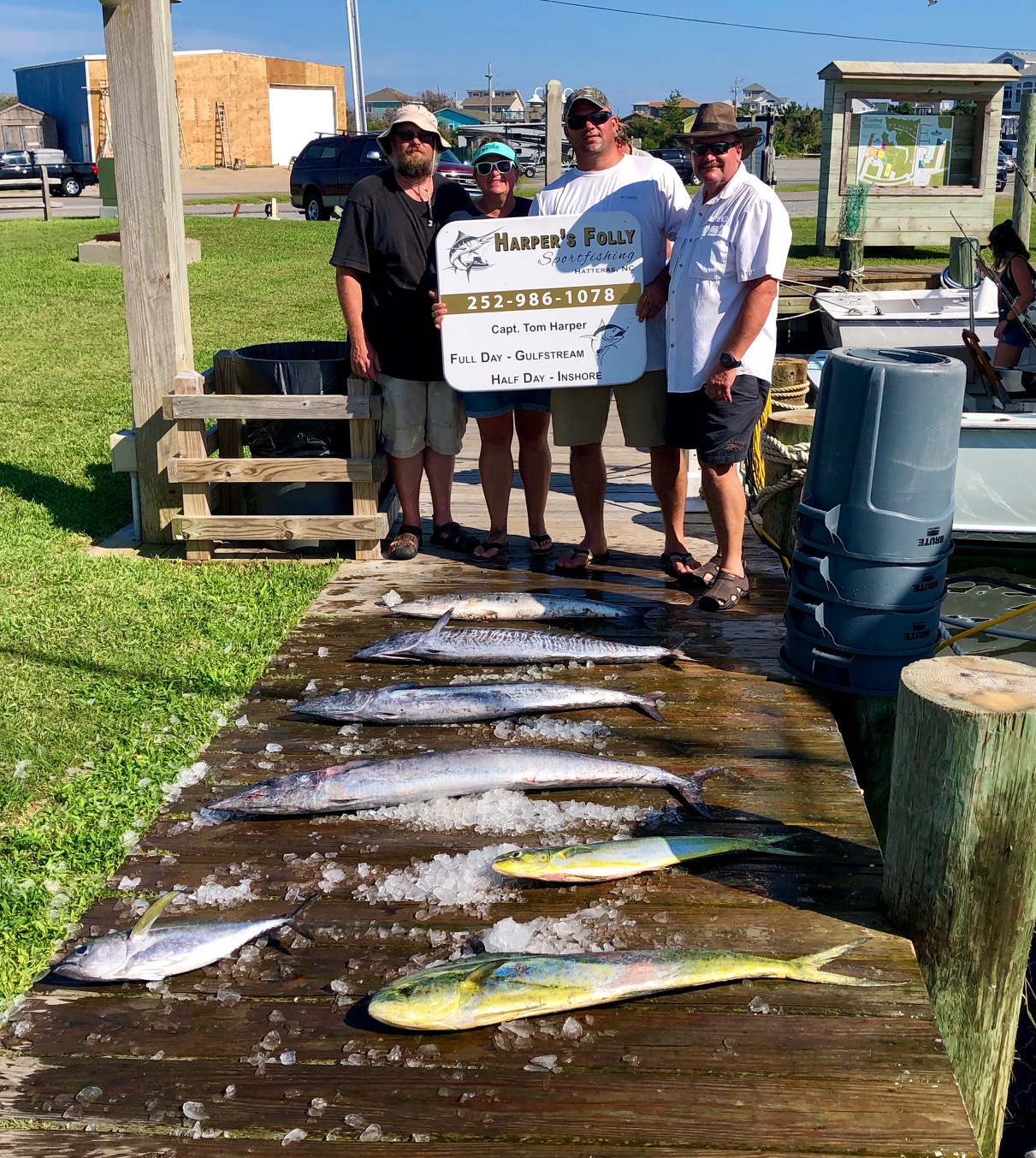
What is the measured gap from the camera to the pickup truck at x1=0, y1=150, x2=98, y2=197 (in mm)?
37031

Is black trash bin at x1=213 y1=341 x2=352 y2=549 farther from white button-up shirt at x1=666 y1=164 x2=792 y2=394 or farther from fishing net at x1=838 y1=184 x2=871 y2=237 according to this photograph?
fishing net at x1=838 y1=184 x2=871 y2=237

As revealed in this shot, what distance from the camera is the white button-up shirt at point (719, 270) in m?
4.77

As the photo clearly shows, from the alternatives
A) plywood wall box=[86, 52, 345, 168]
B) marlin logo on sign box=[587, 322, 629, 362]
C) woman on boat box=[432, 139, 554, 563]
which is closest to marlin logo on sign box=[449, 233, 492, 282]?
woman on boat box=[432, 139, 554, 563]

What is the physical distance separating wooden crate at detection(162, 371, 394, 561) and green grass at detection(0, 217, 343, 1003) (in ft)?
0.74

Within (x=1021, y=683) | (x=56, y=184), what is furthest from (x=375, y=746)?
(x=56, y=184)

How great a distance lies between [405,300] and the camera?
18.8 ft

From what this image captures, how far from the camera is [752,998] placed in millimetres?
2816

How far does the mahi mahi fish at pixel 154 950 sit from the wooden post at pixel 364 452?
3351mm

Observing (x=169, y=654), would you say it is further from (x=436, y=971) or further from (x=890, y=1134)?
(x=890, y=1134)

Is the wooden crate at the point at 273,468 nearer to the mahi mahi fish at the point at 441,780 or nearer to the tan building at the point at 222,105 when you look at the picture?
the mahi mahi fish at the point at 441,780

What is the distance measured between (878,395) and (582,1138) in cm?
273

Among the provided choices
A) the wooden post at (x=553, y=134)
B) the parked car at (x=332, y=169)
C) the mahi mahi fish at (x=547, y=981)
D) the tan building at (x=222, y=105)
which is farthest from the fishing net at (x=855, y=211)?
the tan building at (x=222, y=105)

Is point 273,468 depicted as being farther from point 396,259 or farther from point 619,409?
point 619,409

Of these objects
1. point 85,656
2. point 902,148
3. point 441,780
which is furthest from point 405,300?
point 902,148
